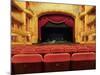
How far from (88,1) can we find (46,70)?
35.9 inches

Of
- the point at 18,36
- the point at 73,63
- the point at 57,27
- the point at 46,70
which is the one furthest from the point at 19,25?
the point at 73,63

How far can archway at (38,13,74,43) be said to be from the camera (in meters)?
2.06

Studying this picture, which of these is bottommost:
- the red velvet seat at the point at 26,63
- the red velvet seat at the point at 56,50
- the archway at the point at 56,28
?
the red velvet seat at the point at 26,63

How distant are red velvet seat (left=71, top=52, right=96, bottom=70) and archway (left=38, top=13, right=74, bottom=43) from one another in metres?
0.19

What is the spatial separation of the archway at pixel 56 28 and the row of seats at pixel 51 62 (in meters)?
0.17

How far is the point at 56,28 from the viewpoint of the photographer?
6.85 ft

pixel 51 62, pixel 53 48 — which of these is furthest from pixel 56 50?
pixel 51 62

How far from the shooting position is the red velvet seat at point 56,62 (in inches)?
81.0

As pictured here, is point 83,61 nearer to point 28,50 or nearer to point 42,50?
point 42,50

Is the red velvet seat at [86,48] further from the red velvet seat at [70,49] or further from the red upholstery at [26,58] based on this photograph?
the red upholstery at [26,58]

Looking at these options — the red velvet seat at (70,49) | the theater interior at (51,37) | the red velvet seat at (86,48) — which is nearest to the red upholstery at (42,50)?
the theater interior at (51,37)

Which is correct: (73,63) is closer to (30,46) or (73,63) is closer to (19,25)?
(30,46)

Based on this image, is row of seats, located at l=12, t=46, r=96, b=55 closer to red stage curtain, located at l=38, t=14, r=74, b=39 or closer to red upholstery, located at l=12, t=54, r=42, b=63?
red upholstery, located at l=12, t=54, r=42, b=63

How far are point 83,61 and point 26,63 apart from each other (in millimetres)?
656
